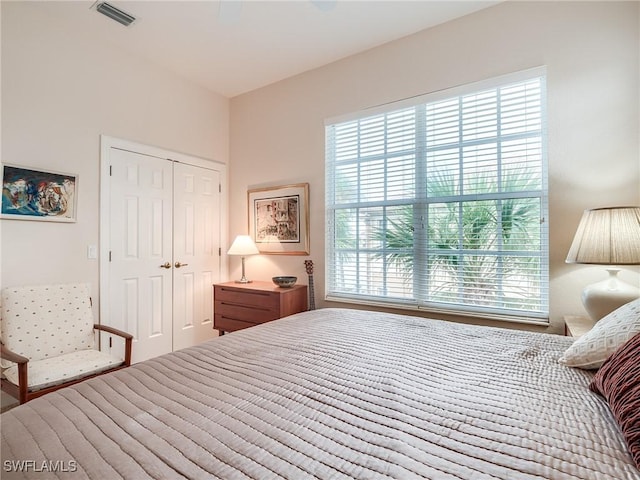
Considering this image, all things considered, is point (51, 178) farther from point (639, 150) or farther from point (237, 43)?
point (639, 150)

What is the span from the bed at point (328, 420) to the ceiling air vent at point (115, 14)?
264 centimetres

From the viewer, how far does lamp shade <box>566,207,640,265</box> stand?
1.63 m

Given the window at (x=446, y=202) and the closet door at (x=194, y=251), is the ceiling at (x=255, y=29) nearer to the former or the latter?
the window at (x=446, y=202)

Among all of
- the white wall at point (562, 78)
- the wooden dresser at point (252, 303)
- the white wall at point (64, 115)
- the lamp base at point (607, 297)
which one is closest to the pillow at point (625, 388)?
the lamp base at point (607, 297)

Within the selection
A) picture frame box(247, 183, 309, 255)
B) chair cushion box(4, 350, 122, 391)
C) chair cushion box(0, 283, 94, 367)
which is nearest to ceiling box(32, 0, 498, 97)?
picture frame box(247, 183, 309, 255)

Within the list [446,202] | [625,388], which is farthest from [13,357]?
[446,202]

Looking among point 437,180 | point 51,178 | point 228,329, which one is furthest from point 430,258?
point 51,178

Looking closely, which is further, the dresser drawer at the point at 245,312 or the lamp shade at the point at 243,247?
the lamp shade at the point at 243,247

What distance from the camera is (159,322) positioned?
3.21 meters

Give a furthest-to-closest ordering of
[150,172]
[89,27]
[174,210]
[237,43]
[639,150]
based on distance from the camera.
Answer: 1. [174,210]
2. [150,172]
3. [237,43]
4. [89,27]
5. [639,150]

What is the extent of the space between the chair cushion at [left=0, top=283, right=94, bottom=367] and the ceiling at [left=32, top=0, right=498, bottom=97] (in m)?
2.13

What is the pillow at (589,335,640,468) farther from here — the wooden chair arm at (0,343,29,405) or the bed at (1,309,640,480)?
the wooden chair arm at (0,343,29,405)

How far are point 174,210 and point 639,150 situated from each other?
12.6ft

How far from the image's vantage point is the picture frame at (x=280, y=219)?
3.36 m
